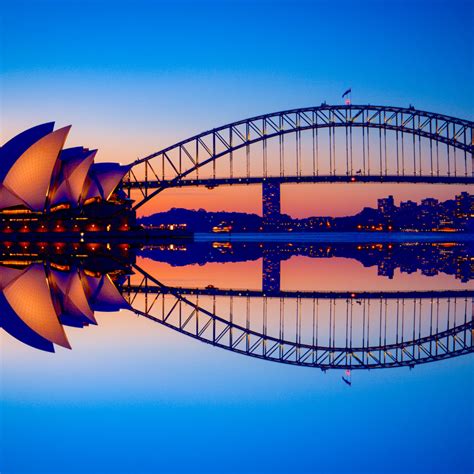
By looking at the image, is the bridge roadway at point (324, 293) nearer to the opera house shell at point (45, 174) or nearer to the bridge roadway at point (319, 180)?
the opera house shell at point (45, 174)

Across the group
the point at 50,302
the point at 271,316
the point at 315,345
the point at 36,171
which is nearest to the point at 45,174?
the point at 36,171

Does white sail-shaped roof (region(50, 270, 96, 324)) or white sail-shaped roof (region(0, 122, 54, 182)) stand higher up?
white sail-shaped roof (region(0, 122, 54, 182))

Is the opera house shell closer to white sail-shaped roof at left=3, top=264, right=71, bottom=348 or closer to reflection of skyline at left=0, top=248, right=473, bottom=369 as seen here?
reflection of skyline at left=0, top=248, right=473, bottom=369

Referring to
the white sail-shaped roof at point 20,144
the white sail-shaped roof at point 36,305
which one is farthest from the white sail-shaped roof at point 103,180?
the white sail-shaped roof at point 36,305

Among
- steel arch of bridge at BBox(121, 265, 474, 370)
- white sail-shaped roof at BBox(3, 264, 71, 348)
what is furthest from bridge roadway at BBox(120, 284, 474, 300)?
white sail-shaped roof at BBox(3, 264, 71, 348)

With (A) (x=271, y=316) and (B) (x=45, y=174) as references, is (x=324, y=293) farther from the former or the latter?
(B) (x=45, y=174)

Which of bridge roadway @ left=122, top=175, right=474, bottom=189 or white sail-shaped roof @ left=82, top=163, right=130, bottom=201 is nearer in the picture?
white sail-shaped roof @ left=82, top=163, right=130, bottom=201
